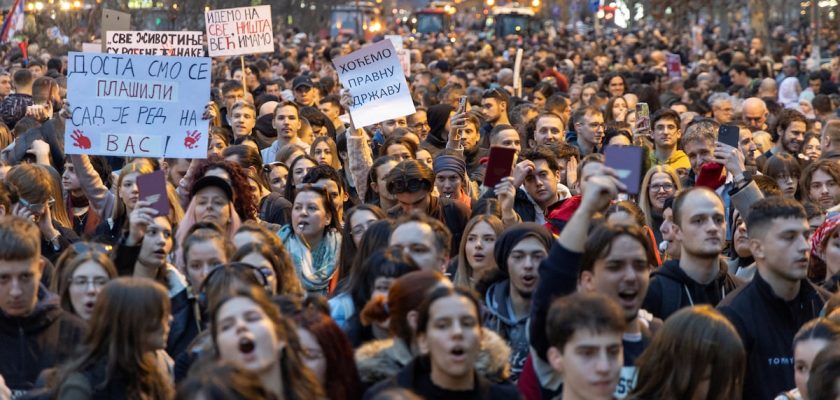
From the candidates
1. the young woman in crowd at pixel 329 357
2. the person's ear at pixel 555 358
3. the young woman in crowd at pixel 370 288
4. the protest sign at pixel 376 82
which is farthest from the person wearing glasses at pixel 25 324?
the protest sign at pixel 376 82

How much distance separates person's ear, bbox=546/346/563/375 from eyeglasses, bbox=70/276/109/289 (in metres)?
2.04

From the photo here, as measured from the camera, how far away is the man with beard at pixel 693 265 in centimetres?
755

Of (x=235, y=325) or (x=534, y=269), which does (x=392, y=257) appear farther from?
(x=235, y=325)

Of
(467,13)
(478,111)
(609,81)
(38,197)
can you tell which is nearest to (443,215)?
(38,197)

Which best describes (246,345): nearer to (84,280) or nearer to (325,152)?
(84,280)

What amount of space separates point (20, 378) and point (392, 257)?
155 cm

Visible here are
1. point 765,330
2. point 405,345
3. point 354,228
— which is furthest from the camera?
point 354,228

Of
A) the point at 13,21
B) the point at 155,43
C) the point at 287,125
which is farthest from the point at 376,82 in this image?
the point at 13,21

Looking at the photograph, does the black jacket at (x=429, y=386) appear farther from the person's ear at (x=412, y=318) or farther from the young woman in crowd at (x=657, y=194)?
the young woman in crowd at (x=657, y=194)

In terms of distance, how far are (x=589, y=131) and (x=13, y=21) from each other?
14.1 m

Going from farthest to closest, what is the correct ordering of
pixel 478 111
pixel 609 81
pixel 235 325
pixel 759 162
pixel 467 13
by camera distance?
pixel 467 13 < pixel 609 81 < pixel 478 111 < pixel 759 162 < pixel 235 325

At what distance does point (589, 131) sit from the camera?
14.3 metres

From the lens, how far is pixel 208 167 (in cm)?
1007

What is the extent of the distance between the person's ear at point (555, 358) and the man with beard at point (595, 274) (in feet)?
0.68
